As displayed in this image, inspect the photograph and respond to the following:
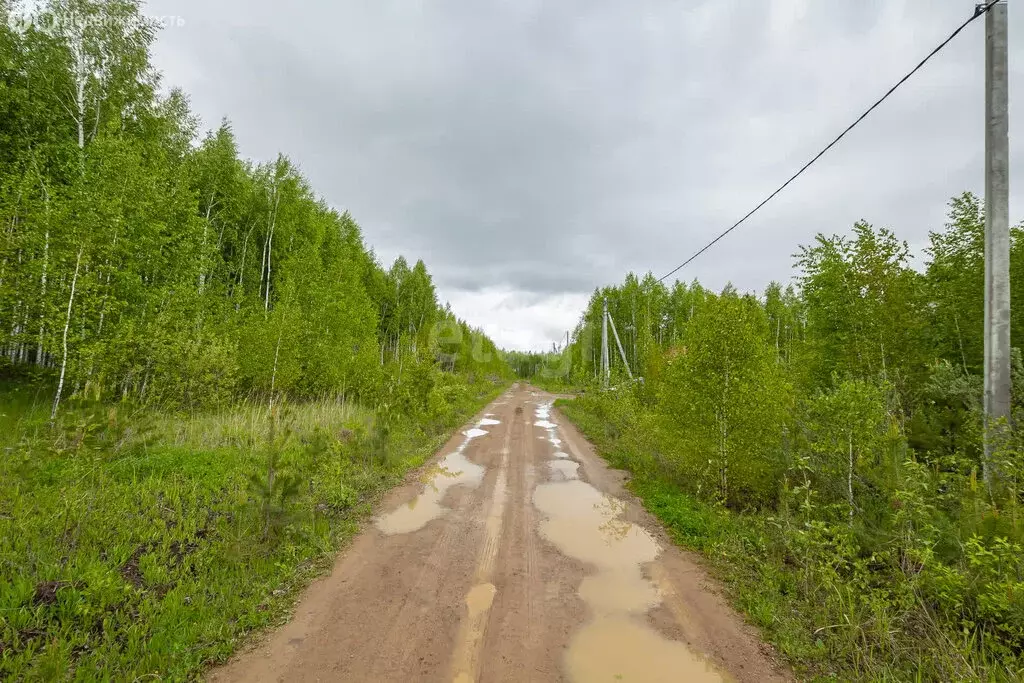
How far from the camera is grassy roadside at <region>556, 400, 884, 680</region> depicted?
138 inches

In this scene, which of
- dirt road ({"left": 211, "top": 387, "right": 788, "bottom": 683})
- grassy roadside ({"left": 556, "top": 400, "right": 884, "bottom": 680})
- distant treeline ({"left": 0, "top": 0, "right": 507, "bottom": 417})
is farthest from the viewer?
distant treeline ({"left": 0, "top": 0, "right": 507, "bottom": 417})

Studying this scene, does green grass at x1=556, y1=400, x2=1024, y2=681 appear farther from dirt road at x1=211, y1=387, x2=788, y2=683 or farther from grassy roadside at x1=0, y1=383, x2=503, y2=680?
grassy roadside at x1=0, y1=383, x2=503, y2=680

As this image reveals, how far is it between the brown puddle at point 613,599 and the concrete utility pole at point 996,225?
4953mm

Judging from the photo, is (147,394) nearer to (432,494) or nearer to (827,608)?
(432,494)

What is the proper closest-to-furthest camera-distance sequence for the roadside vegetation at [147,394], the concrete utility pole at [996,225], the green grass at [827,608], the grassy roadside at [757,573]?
the green grass at [827,608] < the grassy roadside at [757,573] < the roadside vegetation at [147,394] < the concrete utility pole at [996,225]

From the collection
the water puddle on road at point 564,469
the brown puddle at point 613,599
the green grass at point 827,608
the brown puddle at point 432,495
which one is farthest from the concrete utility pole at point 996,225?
the brown puddle at point 432,495

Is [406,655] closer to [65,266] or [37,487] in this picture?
[37,487]

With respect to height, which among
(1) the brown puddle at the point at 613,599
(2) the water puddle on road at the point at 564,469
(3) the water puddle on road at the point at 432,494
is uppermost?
(1) the brown puddle at the point at 613,599

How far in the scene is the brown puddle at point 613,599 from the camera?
3357 mm

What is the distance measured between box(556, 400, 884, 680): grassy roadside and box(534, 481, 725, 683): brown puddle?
76 centimetres

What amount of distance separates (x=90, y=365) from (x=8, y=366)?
693 cm

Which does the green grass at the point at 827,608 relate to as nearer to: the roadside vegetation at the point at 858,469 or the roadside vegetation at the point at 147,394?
the roadside vegetation at the point at 858,469

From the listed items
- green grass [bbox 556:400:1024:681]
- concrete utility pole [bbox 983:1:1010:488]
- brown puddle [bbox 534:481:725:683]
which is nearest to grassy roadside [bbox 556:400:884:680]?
green grass [bbox 556:400:1024:681]

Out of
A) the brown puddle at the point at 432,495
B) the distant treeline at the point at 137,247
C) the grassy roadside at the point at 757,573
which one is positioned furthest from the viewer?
the distant treeline at the point at 137,247
